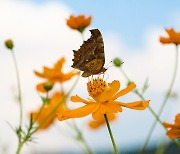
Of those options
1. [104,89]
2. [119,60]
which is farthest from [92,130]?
[104,89]

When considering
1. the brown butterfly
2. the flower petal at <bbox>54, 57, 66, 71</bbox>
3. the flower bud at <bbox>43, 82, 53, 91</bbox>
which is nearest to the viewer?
the brown butterfly

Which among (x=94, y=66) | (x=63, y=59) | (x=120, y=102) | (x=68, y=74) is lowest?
(x=120, y=102)

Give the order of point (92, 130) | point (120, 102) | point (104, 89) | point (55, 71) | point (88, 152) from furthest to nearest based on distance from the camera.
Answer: point (92, 130), point (55, 71), point (88, 152), point (104, 89), point (120, 102)

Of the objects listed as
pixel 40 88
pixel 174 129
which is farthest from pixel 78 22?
pixel 174 129

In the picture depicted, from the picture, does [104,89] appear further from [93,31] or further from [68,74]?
[68,74]

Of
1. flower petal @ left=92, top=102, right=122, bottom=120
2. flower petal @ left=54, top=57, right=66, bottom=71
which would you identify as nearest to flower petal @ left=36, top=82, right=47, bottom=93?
flower petal @ left=54, top=57, right=66, bottom=71

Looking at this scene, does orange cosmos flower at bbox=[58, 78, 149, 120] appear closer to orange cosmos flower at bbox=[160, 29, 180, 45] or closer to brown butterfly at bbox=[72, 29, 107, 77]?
brown butterfly at bbox=[72, 29, 107, 77]

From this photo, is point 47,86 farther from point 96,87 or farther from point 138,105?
point 138,105
